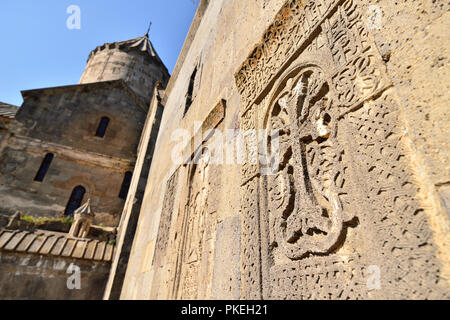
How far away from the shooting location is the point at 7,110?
10055 millimetres

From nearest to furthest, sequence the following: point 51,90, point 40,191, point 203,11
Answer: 1. point 203,11
2. point 40,191
3. point 51,90

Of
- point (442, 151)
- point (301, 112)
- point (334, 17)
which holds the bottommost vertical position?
point (442, 151)

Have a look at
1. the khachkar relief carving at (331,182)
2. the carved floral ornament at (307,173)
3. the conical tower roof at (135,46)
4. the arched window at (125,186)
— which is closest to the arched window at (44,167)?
the arched window at (125,186)

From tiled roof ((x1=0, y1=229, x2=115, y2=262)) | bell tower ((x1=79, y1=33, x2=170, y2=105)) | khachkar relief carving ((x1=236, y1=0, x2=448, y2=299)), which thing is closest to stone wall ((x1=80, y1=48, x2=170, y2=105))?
bell tower ((x1=79, y1=33, x2=170, y2=105))

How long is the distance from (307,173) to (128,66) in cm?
1624

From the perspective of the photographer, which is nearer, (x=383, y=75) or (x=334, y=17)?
(x=383, y=75)

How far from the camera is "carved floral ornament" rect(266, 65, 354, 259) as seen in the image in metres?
0.96

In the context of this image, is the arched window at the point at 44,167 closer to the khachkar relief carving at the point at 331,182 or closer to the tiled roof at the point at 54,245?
the tiled roof at the point at 54,245

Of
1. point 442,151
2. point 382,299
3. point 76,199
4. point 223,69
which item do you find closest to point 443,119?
point 442,151

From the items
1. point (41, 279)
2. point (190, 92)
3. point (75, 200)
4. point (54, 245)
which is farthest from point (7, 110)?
point (190, 92)

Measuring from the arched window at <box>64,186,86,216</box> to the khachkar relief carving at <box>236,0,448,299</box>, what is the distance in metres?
9.39

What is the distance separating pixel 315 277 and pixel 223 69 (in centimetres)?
241

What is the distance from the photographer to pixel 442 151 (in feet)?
2.07

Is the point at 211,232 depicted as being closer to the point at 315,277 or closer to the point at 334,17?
the point at 315,277
